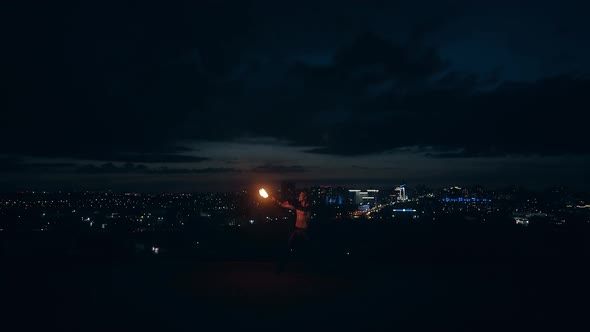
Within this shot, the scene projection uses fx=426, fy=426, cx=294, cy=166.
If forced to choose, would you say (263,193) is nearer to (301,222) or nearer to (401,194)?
(301,222)

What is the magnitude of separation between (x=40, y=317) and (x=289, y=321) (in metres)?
3.45

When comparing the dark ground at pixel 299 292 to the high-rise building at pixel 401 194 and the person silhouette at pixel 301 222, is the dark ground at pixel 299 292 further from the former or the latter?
the high-rise building at pixel 401 194

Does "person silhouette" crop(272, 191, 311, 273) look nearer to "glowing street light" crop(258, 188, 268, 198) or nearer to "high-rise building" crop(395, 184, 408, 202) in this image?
"glowing street light" crop(258, 188, 268, 198)

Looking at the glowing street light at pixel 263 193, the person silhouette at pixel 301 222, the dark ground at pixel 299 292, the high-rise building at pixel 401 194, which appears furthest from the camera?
the high-rise building at pixel 401 194

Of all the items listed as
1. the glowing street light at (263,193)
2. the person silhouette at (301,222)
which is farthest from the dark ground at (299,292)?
the glowing street light at (263,193)

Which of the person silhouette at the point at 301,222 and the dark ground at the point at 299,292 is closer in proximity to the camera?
the dark ground at the point at 299,292

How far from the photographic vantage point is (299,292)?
23.3 ft

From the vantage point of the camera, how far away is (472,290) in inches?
287

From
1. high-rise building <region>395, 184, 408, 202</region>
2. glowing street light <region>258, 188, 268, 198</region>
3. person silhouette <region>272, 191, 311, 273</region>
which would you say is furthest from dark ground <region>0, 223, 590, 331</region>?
high-rise building <region>395, 184, 408, 202</region>

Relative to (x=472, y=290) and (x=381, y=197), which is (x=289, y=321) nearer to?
(x=472, y=290)

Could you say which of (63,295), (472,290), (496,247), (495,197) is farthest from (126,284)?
(495,197)

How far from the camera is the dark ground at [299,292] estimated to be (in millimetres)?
5766

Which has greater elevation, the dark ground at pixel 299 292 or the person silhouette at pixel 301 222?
the person silhouette at pixel 301 222

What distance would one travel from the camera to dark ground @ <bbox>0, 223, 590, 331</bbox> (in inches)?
227
